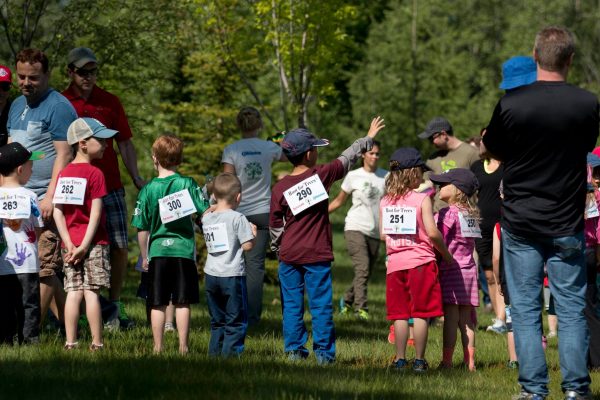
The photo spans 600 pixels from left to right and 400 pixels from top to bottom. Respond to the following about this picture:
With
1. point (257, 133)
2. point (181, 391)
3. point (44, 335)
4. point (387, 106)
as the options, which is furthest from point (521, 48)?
point (181, 391)

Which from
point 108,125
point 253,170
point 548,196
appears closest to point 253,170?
point 253,170

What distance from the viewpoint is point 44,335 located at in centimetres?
916

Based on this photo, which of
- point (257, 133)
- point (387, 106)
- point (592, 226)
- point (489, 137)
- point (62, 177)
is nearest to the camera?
point (489, 137)

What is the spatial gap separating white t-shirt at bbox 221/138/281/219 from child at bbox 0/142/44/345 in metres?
2.82

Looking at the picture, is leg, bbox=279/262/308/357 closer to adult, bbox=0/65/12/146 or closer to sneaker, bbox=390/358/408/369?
sneaker, bbox=390/358/408/369

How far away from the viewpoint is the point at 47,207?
27.9 ft

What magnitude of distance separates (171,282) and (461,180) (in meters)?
2.47

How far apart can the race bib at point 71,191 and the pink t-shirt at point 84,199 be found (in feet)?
0.13

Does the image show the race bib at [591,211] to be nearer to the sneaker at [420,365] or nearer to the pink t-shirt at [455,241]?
the pink t-shirt at [455,241]

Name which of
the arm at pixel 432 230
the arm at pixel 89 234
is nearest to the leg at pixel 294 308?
the arm at pixel 432 230

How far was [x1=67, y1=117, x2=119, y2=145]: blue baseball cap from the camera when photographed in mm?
8242

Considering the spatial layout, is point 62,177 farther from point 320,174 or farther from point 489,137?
point 489,137

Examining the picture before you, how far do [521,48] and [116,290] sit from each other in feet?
99.2

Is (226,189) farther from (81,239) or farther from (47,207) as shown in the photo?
(47,207)
